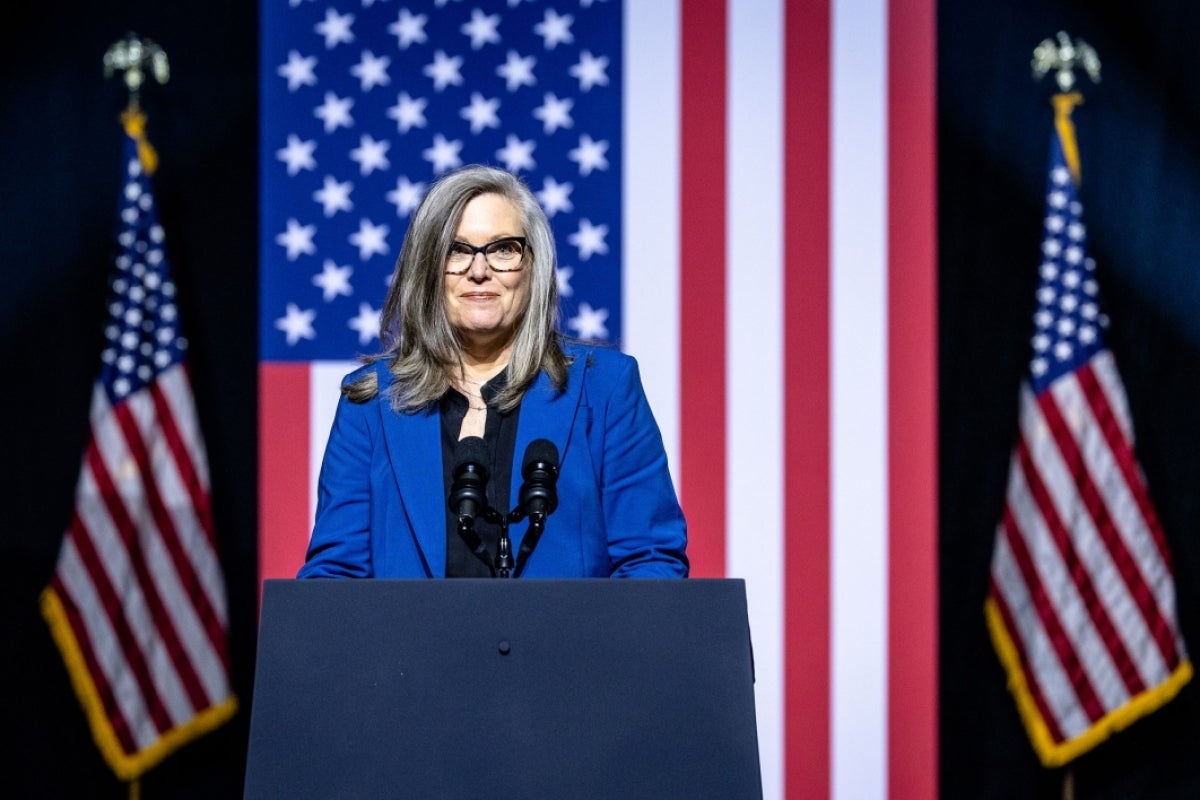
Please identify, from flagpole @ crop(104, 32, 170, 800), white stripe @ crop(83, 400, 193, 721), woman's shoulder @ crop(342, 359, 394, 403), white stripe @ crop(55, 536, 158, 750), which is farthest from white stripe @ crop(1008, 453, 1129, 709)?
flagpole @ crop(104, 32, 170, 800)

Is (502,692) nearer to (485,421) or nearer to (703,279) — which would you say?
(485,421)

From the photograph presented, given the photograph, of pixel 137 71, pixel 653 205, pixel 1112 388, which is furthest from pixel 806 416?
pixel 137 71

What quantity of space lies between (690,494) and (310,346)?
→ 107 centimetres

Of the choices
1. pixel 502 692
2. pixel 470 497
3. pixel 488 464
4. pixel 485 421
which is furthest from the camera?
pixel 485 421

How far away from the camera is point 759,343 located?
373 centimetres

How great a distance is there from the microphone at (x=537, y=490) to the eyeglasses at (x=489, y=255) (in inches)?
18.2

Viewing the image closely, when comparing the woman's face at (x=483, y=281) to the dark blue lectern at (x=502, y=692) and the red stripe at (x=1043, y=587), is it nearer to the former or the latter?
the dark blue lectern at (x=502, y=692)

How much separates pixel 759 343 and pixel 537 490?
82.7 inches

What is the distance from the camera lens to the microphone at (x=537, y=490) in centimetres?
169

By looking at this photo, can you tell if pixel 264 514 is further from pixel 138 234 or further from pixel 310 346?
pixel 138 234

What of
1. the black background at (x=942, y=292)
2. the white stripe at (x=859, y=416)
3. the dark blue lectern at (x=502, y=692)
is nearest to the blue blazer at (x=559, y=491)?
the dark blue lectern at (x=502, y=692)

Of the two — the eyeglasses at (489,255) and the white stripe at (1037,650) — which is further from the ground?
the eyeglasses at (489,255)

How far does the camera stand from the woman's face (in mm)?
2131

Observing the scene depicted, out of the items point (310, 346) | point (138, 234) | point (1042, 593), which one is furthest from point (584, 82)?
point (1042, 593)
